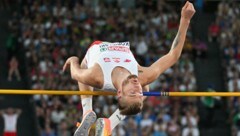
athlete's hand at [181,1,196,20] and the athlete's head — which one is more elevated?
athlete's hand at [181,1,196,20]

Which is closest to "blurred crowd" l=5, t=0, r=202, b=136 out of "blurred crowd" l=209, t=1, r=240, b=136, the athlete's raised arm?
"blurred crowd" l=209, t=1, r=240, b=136

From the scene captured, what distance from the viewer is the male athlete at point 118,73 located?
8797 mm

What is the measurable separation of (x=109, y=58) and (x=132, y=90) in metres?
0.80

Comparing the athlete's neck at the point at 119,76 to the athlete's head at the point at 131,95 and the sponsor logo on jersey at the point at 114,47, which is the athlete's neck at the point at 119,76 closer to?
the athlete's head at the point at 131,95

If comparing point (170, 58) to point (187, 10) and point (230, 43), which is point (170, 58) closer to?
point (187, 10)

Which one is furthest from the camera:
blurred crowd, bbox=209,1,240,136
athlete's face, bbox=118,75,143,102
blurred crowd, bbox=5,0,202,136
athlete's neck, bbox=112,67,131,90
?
blurred crowd, bbox=209,1,240,136

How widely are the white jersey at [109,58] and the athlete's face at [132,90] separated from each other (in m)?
0.40

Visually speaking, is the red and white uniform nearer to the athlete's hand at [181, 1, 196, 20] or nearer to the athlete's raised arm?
the athlete's raised arm

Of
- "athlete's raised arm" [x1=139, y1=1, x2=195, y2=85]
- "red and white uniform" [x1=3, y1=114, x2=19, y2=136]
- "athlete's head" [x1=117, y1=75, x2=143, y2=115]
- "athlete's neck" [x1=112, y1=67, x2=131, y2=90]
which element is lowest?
"red and white uniform" [x1=3, y1=114, x2=19, y2=136]

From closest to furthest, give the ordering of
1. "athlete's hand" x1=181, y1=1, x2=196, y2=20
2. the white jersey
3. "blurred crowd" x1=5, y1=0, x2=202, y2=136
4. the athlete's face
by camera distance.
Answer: the athlete's face
the white jersey
"athlete's hand" x1=181, y1=1, x2=196, y2=20
"blurred crowd" x1=5, y1=0, x2=202, y2=136

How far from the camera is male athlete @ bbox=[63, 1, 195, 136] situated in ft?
28.9

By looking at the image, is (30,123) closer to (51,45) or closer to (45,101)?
(45,101)

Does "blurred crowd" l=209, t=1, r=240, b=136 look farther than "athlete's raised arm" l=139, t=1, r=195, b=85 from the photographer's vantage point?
Yes

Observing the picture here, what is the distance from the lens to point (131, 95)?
28.7 ft
